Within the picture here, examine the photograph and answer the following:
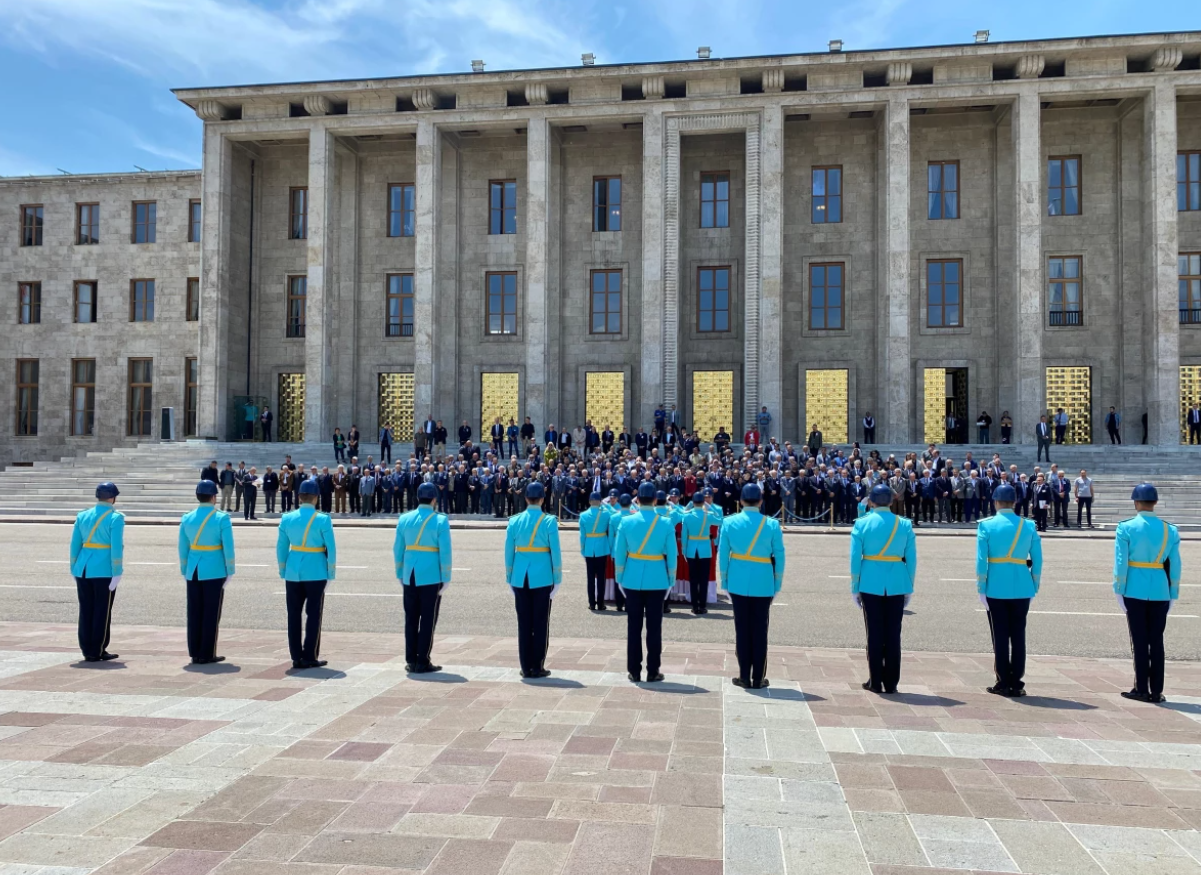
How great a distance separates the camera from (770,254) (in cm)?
3516

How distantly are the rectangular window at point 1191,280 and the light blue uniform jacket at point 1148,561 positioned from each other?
33.4m

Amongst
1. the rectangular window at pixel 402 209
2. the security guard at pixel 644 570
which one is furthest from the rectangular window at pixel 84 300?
the security guard at pixel 644 570

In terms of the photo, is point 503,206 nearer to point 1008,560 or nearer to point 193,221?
point 193,221

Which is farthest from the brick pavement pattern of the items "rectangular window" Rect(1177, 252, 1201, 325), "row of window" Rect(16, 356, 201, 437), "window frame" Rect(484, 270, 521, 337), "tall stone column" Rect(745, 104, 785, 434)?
"row of window" Rect(16, 356, 201, 437)

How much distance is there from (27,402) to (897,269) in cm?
3938

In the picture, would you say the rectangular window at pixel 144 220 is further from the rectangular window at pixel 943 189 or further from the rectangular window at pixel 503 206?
the rectangular window at pixel 943 189

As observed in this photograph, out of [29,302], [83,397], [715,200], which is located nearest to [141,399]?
[83,397]

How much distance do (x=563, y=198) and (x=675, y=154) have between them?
5.73 m

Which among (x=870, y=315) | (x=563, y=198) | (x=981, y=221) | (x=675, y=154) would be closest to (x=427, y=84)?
(x=563, y=198)

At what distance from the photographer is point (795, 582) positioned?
47.0 ft

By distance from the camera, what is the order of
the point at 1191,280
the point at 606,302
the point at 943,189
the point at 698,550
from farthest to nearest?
1. the point at 606,302
2. the point at 943,189
3. the point at 1191,280
4. the point at 698,550

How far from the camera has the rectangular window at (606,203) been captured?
39000 mm

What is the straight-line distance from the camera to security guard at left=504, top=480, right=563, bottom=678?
26.2 feet

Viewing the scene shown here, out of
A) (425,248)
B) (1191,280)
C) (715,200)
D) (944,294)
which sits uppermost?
(715,200)
